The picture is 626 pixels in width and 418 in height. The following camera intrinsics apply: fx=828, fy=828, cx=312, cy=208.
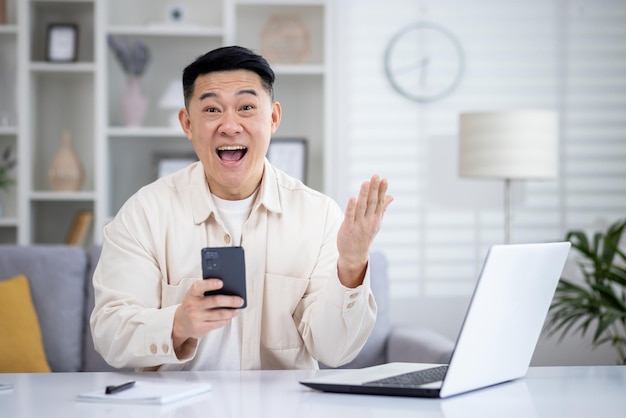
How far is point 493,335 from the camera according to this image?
4.33ft

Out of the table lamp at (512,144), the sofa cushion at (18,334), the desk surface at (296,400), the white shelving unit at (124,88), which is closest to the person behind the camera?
the desk surface at (296,400)

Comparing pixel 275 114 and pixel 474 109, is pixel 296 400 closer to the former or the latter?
pixel 275 114

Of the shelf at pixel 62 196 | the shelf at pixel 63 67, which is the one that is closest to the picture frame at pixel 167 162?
the shelf at pixel 62 196

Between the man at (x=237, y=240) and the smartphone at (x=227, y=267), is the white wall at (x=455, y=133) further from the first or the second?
the smartphone at (x=227, y=267)

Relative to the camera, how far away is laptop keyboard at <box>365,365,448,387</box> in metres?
1.31

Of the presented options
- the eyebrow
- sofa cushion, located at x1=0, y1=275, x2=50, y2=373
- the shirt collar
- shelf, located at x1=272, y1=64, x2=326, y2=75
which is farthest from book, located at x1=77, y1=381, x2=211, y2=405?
shelf, located at x1=272, y1=64, x2=326, y2=75

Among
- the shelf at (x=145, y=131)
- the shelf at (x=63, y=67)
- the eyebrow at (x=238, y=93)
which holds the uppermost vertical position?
the shelf at (x=63, y=67)

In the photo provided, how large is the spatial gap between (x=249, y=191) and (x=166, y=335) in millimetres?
474


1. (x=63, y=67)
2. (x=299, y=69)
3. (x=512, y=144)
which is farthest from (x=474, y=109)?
(x=63, y=67)

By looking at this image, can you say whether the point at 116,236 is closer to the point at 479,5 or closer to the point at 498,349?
the point at 498,349

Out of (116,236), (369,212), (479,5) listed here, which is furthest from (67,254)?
(479,5)

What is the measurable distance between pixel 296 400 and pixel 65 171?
289cm

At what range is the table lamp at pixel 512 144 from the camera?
3.37 metres

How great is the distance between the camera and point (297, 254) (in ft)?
6.21
